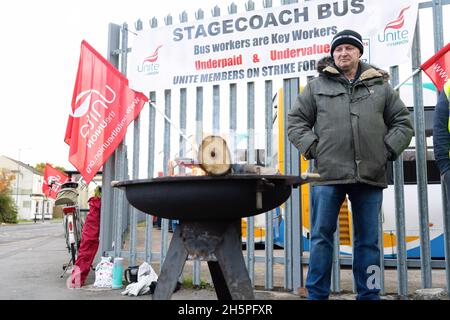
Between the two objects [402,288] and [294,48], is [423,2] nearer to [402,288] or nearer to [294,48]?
[294,48]

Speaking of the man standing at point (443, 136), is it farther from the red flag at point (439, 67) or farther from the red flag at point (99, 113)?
the red flag at point (99, 113)

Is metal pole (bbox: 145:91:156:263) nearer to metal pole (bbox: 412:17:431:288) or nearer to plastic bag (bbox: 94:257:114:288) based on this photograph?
plastic bag (bbox: 94:257:114:288)

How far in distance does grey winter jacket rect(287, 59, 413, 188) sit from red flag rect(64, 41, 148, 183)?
2657 millimetres

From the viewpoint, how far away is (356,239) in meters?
3.31

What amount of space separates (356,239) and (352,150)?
690 mm

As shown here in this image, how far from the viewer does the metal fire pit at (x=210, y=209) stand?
2289mm

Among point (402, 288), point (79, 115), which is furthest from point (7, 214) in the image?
point (402, 288)

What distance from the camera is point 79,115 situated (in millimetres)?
5547

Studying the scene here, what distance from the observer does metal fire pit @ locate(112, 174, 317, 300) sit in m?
2.29

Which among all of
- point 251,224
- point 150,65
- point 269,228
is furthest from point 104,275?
point 150,65

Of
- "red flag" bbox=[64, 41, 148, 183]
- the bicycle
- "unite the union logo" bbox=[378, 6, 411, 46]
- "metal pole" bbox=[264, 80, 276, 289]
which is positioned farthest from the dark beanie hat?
the bicycle

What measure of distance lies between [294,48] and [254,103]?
2.42ft

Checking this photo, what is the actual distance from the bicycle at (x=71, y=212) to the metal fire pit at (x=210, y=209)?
3467 mm

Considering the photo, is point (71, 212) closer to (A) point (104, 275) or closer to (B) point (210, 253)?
(A) point (104, 275)
